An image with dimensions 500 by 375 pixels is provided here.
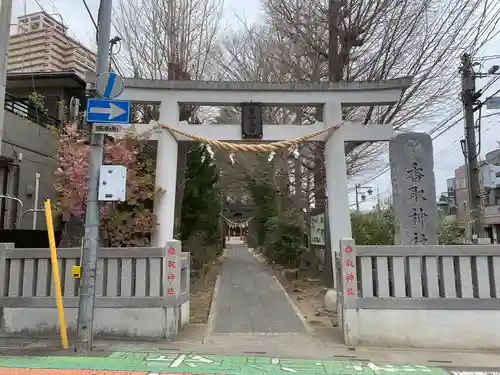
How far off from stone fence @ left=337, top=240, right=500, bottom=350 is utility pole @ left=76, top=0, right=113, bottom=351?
3939 millimetres

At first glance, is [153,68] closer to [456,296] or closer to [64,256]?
[64,256]

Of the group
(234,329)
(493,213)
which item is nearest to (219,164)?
(234,329)

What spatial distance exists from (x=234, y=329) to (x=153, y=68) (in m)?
8.38

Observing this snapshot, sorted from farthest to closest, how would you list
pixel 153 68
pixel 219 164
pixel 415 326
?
1. pixel 219 164
2. pixel 153 68
3. pixel 415 326

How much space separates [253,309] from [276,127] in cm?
427

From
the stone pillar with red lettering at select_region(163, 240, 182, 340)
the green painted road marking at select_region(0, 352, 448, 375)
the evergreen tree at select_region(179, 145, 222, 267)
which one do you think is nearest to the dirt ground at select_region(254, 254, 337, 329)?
the green painted road marking at select_region(0, 352, 448, 375)

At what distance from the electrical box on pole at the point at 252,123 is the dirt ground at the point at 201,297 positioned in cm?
397

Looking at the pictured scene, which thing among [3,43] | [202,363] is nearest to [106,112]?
[3,43]

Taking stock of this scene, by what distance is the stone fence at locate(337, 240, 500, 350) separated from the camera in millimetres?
6203

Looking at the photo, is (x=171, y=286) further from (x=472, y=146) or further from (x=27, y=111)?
(x=472, y=146)

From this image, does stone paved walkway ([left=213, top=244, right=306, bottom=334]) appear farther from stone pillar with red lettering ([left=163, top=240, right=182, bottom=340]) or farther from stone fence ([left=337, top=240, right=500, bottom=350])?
stone fence ([left=337, top=240, right=500, bottom=350])

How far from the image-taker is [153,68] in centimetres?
1216

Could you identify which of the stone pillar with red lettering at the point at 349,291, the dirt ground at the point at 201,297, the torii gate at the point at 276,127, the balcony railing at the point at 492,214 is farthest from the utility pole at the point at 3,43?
the balcony railing at the point at 492,214

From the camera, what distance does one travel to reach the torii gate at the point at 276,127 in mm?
8266
